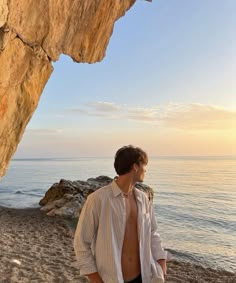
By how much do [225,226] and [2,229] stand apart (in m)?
11.9

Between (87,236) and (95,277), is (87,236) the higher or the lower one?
the higher one

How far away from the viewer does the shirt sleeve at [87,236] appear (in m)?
2.38

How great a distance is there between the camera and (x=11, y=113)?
19.9 feet

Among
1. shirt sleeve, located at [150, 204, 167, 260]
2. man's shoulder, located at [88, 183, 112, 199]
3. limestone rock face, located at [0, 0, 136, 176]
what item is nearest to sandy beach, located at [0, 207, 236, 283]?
limestone rock face, located at [0, 0, 136, 176]

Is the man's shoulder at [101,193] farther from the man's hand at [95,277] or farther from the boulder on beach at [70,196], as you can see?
the boulder on beach at [70,196]

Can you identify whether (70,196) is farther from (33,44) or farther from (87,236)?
(87,236)

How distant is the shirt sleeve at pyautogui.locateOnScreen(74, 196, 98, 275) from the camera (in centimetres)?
238

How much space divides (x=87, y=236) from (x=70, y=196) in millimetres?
15189

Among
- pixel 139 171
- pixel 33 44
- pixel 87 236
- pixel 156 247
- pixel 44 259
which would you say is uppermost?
pixel 33 44

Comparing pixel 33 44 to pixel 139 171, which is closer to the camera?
pixel 139 171

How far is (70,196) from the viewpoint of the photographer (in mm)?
17312

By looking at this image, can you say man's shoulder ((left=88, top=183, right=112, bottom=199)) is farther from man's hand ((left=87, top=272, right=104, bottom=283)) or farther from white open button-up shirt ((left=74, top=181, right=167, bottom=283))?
man's hand ((left=87, top=272, right=104, bottom=283))

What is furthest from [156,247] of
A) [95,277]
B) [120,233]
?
[95,277]

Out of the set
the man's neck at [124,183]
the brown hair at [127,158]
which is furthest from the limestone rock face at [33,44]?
the man's neck at [124,183]
